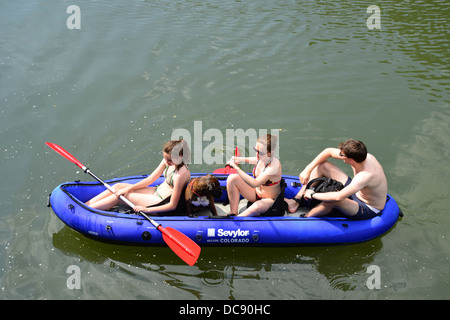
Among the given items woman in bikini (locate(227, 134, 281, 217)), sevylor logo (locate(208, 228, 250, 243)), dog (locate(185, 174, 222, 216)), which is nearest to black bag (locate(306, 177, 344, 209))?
woman in bikini (locate(227, 134, 281, 217))

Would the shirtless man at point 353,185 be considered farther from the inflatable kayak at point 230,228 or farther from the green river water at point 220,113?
the green river water at point 220,113

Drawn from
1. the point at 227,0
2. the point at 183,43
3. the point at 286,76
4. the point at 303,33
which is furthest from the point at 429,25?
the point at 183,43

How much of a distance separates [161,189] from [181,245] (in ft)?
2.83

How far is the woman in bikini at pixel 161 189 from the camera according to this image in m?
4.92

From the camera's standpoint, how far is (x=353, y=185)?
482cm

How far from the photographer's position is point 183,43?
9867mm

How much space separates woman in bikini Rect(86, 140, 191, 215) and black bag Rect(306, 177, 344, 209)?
1477 millimetres

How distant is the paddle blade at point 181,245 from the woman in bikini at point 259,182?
676mm

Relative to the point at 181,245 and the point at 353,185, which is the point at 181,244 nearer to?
the point at 181,245

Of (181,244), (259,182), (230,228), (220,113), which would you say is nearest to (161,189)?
(181,244)

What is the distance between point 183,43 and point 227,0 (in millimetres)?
2647

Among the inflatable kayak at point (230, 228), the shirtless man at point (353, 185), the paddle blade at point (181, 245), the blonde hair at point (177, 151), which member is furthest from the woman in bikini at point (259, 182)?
the paddle blade at point (181, 245)

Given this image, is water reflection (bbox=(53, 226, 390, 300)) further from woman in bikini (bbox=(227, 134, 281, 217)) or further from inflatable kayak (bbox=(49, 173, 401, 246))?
woman in bikini (bbox=(227, 134, 281, 217))

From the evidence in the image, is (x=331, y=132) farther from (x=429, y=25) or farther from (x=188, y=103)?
(x=429, y=25)
